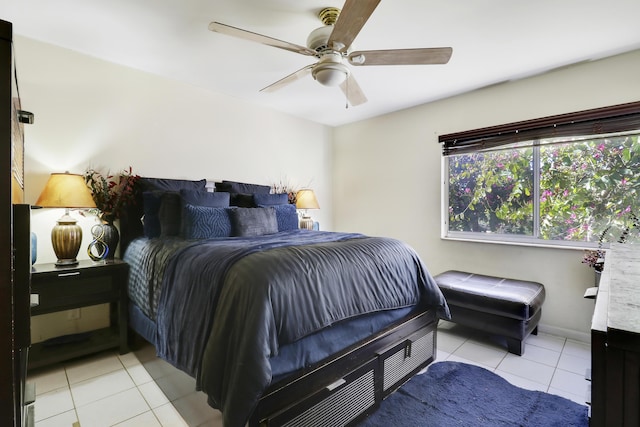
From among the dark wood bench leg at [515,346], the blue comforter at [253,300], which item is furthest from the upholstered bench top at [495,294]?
the blue comforter at [253,300]

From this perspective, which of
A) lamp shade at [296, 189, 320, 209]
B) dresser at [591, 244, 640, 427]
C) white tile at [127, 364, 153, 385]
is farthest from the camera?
lamp shade at [296, 189, 320, 209]

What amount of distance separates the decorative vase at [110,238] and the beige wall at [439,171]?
121 inches

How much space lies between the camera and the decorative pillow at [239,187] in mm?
3443

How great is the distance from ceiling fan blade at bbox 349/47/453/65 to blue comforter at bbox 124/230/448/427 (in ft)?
4.03

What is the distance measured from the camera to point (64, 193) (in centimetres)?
227

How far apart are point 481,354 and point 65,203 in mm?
3419

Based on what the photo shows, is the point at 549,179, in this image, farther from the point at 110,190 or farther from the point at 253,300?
the point at 110,190

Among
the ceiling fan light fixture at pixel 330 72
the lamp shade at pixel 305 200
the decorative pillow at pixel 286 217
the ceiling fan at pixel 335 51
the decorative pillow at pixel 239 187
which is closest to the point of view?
the ceiling fan at pixel 335 51

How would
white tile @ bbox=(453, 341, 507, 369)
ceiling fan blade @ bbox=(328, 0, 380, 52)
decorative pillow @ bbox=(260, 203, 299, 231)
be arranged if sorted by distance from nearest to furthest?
ceiling fan blade @ bbox=(328, 0, 380, 52)
white tile @ bbox=(453, 341, 507, 369)
decorative pillow @ bbox=(260, 203, 299, 231)

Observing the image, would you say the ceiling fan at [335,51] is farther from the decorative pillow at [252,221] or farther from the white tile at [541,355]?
the white tile at [541,355]

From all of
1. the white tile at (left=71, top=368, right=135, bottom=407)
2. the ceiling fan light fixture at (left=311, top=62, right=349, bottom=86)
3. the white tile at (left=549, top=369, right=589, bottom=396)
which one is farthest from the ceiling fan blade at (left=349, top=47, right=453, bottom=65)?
the white tile at (left=71, top=368, right=135, bottom=407)

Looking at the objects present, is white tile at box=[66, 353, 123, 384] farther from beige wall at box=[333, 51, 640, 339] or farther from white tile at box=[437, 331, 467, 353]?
beige wall at box=[333, 51, 640, 339]

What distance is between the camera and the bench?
242 cm

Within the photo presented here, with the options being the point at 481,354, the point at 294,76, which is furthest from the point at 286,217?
the point at 481,354
